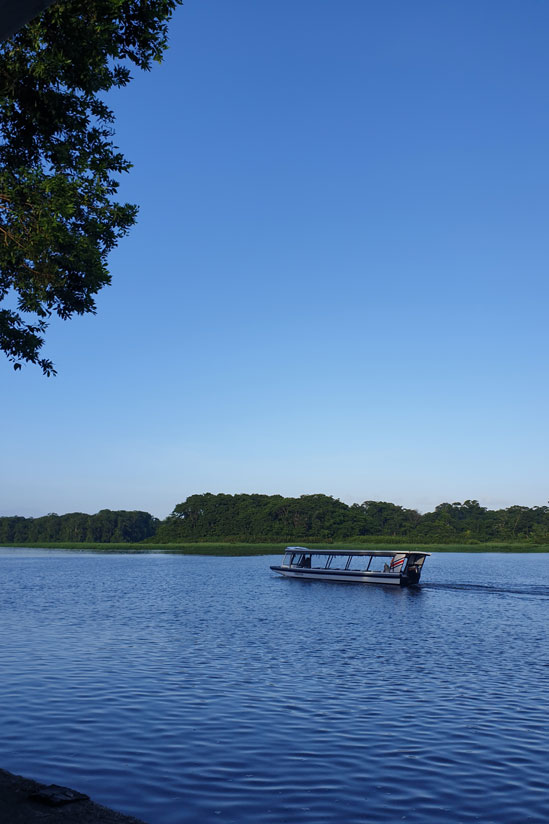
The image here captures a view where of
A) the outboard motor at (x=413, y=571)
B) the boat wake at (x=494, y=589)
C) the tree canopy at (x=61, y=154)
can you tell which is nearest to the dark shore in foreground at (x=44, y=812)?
the tree canopy at (x=61, y=154)

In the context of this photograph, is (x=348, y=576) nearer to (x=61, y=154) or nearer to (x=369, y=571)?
(x=369, y=571)

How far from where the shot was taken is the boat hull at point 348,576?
70812 mm

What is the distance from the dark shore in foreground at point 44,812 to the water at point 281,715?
252 cm

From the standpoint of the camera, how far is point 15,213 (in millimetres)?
16188

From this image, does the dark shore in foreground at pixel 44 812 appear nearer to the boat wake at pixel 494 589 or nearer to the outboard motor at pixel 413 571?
the boat wake at pixel 494 589

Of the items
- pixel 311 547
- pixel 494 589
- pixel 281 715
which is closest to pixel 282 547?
pixel 311 547

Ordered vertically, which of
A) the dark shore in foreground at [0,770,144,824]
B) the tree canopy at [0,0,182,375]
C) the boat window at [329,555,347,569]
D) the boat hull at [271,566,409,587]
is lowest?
the boat window at [329,555,347,569]

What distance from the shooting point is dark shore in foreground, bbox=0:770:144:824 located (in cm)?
881

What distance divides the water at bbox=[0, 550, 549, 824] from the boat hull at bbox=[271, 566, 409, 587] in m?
26.7

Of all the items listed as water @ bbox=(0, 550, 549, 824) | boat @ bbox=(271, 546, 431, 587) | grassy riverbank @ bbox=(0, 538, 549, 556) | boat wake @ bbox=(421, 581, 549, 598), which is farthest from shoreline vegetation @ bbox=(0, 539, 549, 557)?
water @ bbox=(0, 550, 549, 824)

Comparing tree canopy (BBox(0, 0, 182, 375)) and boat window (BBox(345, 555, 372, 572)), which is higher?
tree canopy (BBox(0, 0, 182, 375))

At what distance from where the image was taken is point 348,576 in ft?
252

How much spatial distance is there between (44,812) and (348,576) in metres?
69.9

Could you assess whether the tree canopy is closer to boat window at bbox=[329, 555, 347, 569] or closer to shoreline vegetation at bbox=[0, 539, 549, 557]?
boat window at bbox=[329, 555, 347, 569]
